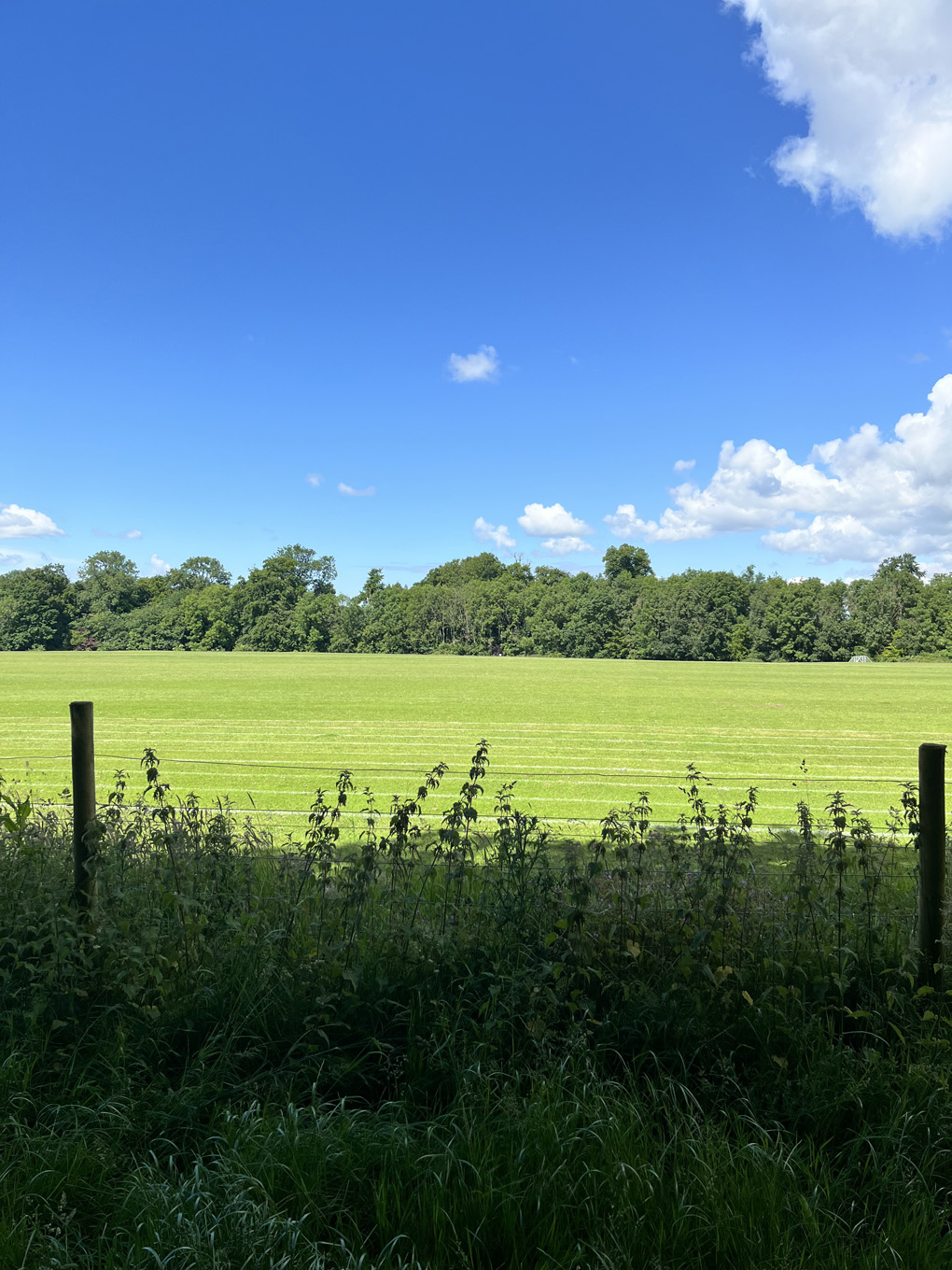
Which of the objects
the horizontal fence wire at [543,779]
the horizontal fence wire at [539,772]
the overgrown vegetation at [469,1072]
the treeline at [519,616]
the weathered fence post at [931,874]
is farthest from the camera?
the treeline at [519,616]

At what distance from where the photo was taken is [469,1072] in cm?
323

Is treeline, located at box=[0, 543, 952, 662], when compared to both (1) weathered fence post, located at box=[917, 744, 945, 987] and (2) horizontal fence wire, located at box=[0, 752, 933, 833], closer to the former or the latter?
(2) horizontal fence wire, located at box=[0, 752, 933, 833]

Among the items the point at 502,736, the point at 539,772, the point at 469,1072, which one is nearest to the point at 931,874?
the point at 469,1072

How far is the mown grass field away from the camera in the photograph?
1217cm

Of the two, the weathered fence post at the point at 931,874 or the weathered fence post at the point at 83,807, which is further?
the weathered fence post at the point at 83,807

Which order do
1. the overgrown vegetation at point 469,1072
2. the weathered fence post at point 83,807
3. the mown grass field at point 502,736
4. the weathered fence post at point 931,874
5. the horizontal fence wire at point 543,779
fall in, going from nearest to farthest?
the overgrown vegetation at point 469,1072, the weathered fence post at point 931,874, the weathered fence post at point 83,807, the horizontal fence wire at point 543,779, the mown grass field at point 502,736

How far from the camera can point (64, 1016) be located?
3.69 meters

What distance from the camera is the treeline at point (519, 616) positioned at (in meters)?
90.4

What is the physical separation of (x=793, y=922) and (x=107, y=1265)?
3.34m

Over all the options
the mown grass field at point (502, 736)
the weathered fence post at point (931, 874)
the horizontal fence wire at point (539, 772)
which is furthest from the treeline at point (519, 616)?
the weathered fence post at point (931, 874)

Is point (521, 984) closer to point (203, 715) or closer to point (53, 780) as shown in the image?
point (53, 780)

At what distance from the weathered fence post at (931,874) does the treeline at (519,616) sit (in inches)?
3390

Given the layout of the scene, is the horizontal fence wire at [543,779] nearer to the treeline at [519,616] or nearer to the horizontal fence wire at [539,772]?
the horizontal fence wire at [539,772]

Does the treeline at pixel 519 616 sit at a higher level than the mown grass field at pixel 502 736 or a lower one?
higher
